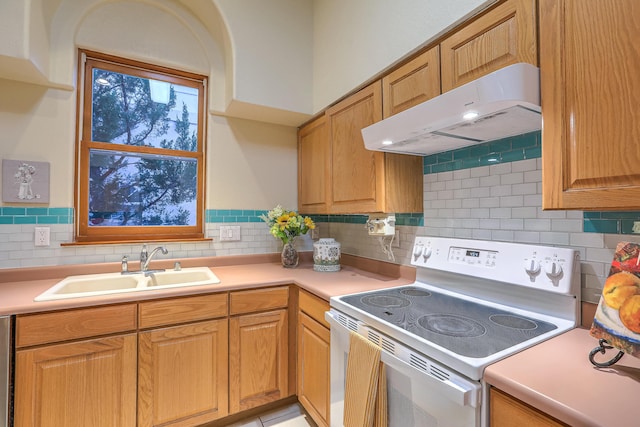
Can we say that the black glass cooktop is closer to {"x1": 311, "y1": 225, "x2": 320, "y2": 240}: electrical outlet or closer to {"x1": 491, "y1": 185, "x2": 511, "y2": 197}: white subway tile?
{"x1": 491, "y1": 185, "x2": 511, "y2": 197}: white subway tile

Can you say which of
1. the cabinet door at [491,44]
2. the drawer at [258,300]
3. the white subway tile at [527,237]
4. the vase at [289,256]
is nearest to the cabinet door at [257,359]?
the drawer at [258,300]

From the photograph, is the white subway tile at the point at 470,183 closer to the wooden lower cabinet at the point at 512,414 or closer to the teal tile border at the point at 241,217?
the teal tile border at the point at 241,217

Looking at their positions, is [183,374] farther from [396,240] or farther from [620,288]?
[620,288]

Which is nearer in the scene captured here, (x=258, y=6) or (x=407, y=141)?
(x=407, y=141)

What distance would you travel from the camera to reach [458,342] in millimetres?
931

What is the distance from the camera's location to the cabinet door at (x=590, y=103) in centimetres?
75

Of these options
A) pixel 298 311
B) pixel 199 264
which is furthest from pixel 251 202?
pixel 298 311

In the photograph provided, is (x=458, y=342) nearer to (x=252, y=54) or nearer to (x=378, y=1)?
(x=378, y=1)

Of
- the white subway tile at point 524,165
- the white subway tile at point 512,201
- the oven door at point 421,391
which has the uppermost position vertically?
the white subway tile at point 524,165

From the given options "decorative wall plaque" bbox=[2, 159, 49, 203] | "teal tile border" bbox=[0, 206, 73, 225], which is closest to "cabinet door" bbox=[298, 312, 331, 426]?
"teal tile border" bbox=[0, 206, 73, 225]

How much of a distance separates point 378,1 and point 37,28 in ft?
6.09

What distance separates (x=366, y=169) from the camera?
1720mm

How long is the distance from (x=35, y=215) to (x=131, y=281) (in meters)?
0.65

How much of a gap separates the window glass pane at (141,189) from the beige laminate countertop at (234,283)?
38 centimetres
